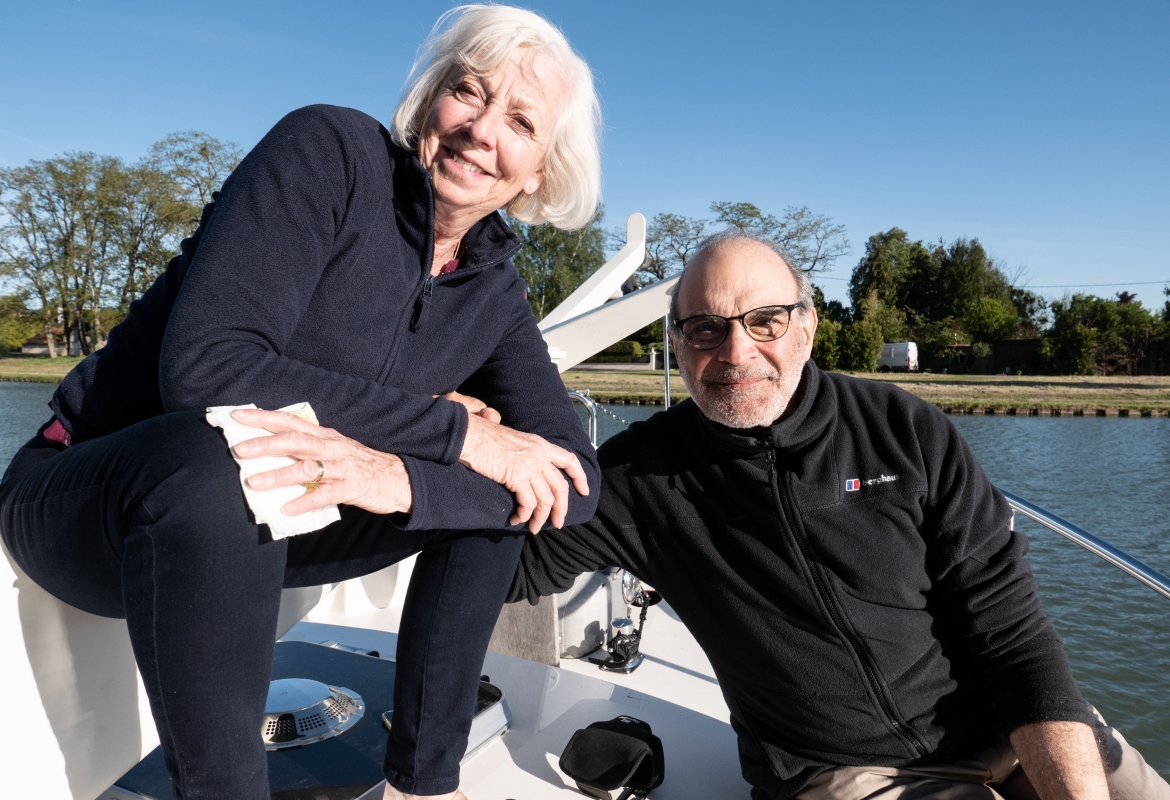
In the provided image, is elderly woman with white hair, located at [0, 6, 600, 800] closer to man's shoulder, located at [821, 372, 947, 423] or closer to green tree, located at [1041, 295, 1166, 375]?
man's shoulder, located at [821, 372, 947, 423]

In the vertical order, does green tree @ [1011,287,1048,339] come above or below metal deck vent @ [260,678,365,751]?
above

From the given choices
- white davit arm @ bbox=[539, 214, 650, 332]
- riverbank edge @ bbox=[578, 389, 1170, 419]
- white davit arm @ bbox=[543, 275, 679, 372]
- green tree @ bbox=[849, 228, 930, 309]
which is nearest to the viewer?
white davit arm @ bbox=[543, 275, 679, 372]

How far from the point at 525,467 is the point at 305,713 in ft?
2.59

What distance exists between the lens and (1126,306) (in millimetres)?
32875

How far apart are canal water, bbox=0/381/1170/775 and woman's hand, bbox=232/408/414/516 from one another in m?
4.87

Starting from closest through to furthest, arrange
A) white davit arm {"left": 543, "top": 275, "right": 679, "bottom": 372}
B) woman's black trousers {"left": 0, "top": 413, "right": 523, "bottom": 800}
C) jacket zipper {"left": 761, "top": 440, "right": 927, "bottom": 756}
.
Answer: woman's black trousers {"left": 0, "top": 413, "right": 523, "bottom": 800} → jacket zipper {"left": 761, "top": 440, "right": 927, "bottom": 756} → white davit arm {"left": 543, "top": 275, "right": 679, "bottom": 372}

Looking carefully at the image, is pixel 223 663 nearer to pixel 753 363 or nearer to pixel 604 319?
pixel 753 363

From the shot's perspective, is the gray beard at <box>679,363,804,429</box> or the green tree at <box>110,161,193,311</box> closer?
the gray beard at <box>679,363,804,429</box>

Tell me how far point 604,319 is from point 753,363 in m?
1.71

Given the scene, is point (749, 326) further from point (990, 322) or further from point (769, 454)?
point (990, 322)

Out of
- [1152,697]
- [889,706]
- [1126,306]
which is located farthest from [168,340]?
[1126,306]

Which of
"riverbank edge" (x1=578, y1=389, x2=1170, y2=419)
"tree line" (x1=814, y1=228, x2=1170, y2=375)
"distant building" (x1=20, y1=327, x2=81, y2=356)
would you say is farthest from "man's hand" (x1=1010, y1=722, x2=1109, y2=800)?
"distant building" (x1=20, y1=327, x2=81, y2=356)

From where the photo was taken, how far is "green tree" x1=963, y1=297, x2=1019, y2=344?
36.2 m

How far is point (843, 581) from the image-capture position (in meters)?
1.43
